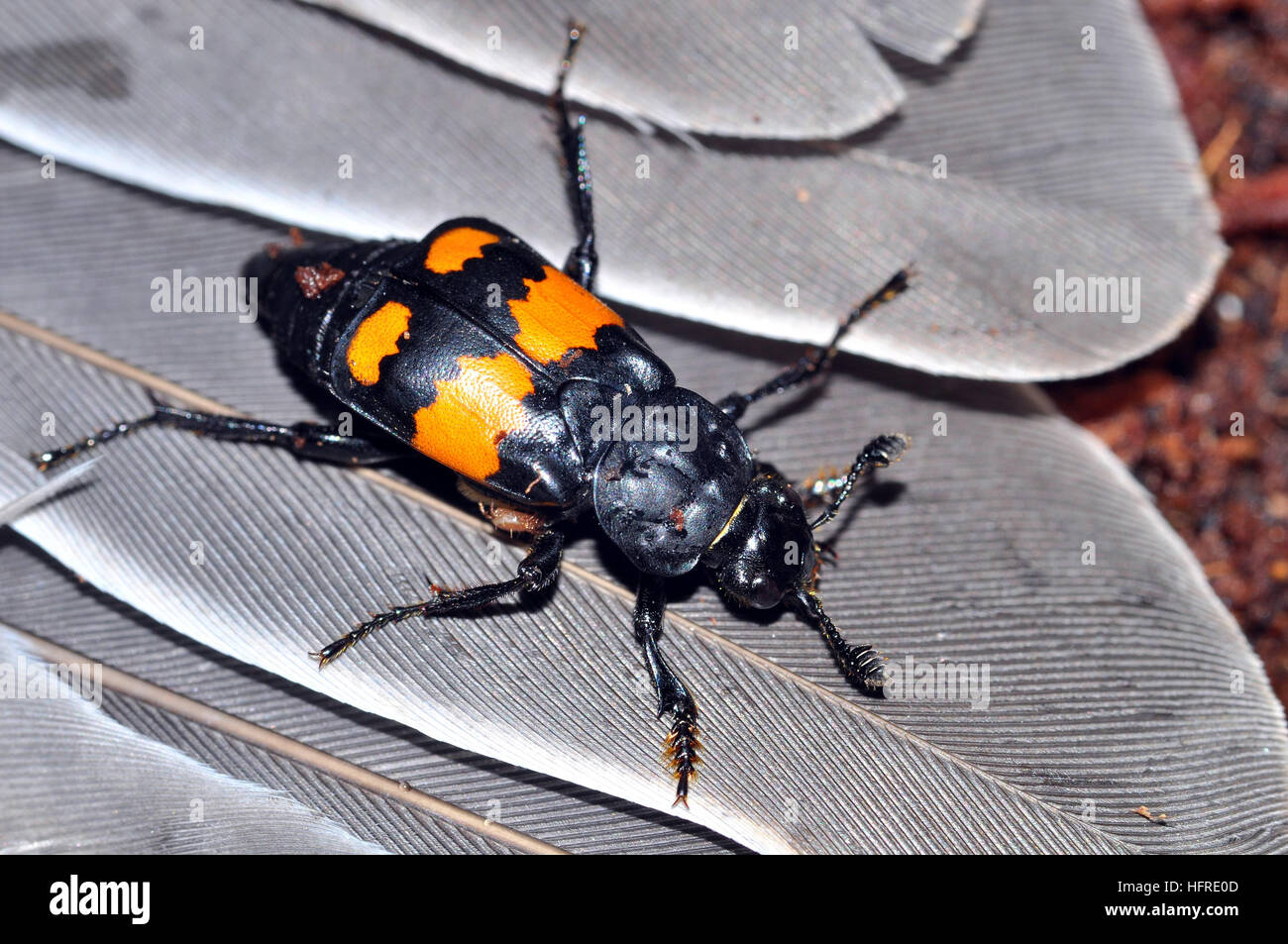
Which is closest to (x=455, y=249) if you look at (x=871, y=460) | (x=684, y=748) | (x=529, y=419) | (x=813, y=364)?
(x=529, y=419)

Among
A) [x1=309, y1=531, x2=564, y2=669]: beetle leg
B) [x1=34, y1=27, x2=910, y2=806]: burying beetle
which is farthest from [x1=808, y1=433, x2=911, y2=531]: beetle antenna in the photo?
[x1=309, y1=531, x2=564, y2=669]: beetle leg

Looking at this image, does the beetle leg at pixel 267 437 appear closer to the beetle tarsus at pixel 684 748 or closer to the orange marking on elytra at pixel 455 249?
the orange marking on elytra at pixel 455 249

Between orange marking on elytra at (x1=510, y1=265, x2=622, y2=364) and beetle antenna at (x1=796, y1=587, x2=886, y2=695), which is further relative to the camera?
orange marking on elytra at (x1=510, y1=265, x2=622, y2=364)

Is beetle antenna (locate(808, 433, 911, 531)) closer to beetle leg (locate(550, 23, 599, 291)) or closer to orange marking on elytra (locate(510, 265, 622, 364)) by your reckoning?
orange marking on elytra (locate(510, 265, 622, 364))

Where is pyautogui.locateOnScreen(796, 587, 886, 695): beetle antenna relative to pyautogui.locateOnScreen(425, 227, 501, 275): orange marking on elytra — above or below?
below

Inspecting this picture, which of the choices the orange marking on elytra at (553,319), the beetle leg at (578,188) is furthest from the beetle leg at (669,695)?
the beetle leg at (578,188)

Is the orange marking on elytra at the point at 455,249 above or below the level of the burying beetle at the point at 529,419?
above
